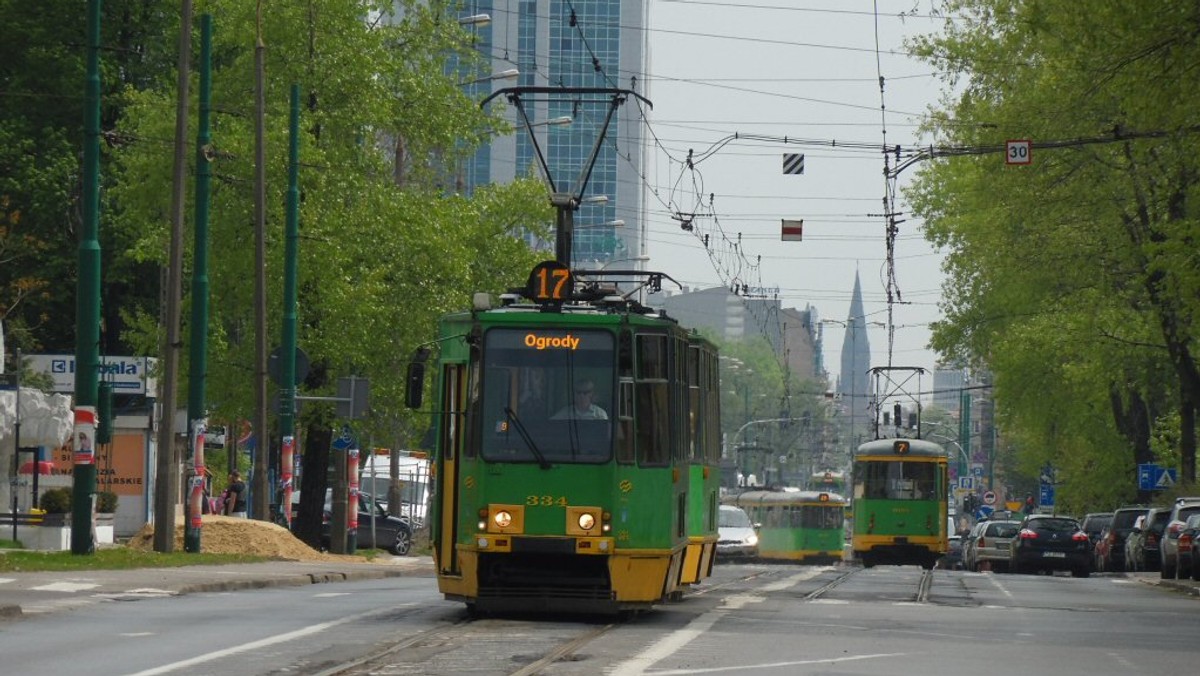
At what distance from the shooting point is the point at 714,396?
24.9 meters

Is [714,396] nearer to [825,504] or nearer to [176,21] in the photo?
[176,21]

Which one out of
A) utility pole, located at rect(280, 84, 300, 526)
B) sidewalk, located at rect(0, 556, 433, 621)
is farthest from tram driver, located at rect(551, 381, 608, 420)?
utility pole, located at rect(280, 84, 300, 526)

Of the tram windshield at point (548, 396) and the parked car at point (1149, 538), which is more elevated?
the tram windshield at point (548, 396)

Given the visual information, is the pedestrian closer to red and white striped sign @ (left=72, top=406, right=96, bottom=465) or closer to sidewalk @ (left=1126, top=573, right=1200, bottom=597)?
sidewalk @ (left=1126, top=573, right=1200, bottom=597)

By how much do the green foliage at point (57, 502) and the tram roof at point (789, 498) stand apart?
35.3 meters

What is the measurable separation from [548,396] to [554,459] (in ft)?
1.90

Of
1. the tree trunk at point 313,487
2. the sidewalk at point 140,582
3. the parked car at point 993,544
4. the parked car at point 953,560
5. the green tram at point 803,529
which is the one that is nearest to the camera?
the sidewalk at point 140,582

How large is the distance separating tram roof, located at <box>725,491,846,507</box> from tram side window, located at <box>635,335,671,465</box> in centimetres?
5005

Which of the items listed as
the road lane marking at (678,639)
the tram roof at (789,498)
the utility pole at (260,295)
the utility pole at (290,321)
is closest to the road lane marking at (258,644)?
the road lane marking at (678,639)

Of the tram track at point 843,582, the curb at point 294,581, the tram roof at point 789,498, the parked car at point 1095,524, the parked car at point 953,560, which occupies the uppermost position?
the tram roof at point 789,498

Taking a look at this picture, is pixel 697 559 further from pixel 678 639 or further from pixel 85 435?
pixel 85 435

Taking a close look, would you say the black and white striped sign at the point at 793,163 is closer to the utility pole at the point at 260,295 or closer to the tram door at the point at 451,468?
the utility pole at the point at 260,295

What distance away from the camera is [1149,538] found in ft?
156

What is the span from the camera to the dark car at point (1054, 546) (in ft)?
169
